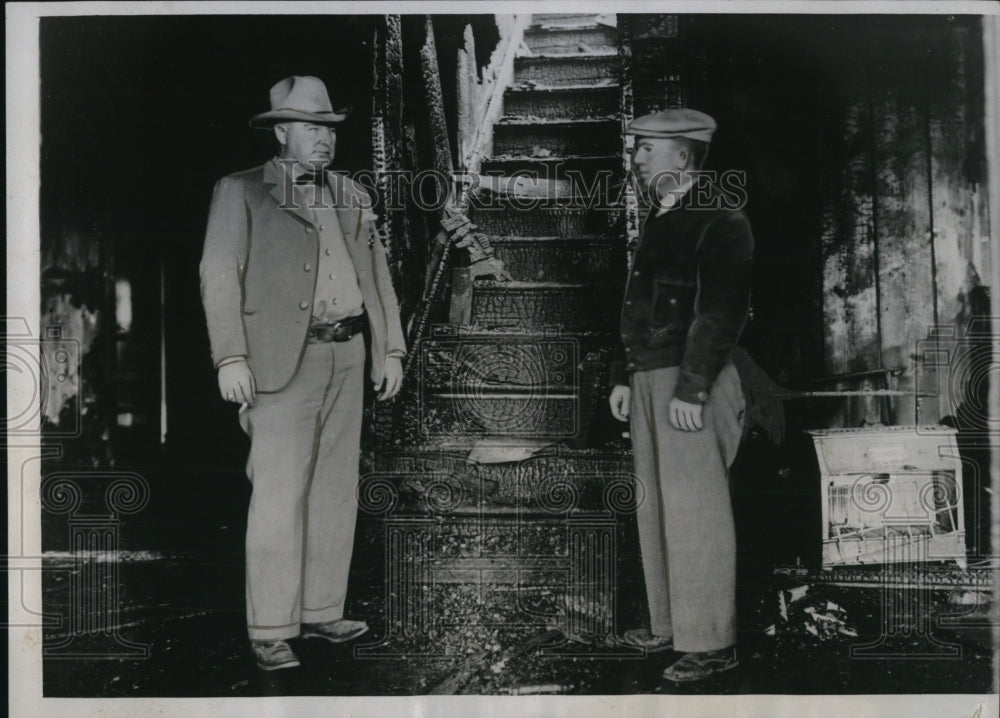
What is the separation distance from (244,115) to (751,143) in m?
1.96

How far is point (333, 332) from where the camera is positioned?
305 centimetres

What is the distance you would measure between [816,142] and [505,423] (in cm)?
163

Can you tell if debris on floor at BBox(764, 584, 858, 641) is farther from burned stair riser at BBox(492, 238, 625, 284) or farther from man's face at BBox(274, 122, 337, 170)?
man's face at BBox(274, 122, 337, 170)

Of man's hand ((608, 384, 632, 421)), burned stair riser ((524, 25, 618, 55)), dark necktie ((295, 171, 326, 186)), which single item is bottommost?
man's hand ((608, 384, 632, 421))

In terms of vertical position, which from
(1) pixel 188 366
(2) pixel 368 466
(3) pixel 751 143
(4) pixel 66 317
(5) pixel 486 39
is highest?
(5) pixel 486 39

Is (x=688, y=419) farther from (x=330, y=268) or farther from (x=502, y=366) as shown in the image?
(x=330, y=268)

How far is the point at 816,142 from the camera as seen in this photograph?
317cm

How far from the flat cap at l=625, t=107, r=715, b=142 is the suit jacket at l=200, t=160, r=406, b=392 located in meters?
1.14

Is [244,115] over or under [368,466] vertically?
over

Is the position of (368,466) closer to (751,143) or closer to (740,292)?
(740,292)

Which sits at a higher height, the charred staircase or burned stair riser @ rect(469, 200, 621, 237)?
burned stair riser @ rect(469, 200, 621, 237)

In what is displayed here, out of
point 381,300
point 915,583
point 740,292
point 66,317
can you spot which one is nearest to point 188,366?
point 66,317

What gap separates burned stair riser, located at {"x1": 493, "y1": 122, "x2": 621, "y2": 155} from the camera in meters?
3.22

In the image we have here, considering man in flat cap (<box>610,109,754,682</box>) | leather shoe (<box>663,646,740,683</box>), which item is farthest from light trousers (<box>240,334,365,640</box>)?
leather shoe (<box>663,646,740,683</box>)
